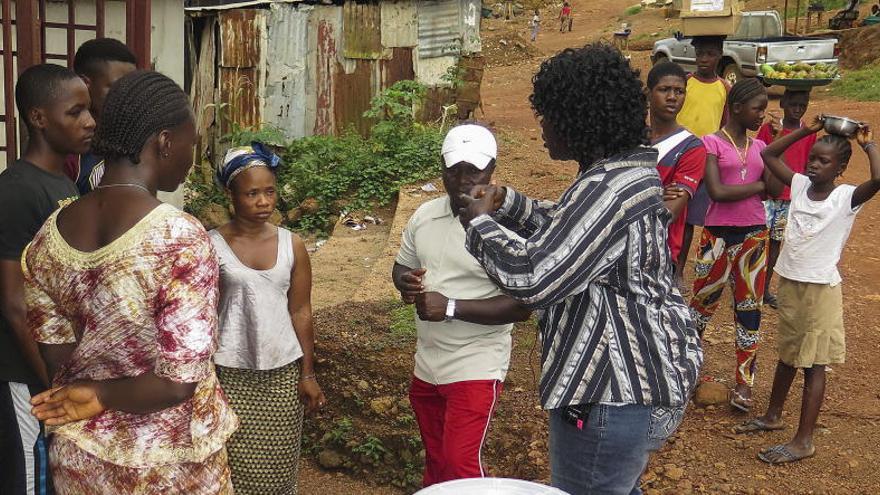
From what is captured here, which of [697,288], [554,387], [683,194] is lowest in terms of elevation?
[697,288]

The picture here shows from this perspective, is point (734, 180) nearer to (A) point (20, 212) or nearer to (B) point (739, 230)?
(B) point (739, 230)

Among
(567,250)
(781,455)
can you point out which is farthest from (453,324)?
(781,455)

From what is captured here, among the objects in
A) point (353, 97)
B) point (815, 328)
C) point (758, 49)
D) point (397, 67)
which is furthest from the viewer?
point (758, 49)

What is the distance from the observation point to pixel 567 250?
2.45 meters

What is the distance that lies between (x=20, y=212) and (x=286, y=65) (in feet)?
28.4

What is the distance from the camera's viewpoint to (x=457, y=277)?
11.5 feet

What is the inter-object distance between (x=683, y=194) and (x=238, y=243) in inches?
86.6

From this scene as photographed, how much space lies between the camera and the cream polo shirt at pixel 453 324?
11.5 feet

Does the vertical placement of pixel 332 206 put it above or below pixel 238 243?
below

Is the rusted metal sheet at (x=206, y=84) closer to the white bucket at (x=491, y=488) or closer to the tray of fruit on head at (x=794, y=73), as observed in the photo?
the tray of fruit on head at (x=794, y=73)

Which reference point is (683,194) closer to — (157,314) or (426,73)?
(157,314)

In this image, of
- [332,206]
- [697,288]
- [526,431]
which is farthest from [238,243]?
[332,206]

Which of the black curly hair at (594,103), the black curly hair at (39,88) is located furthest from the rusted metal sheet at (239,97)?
the black curly hair at (594,103)

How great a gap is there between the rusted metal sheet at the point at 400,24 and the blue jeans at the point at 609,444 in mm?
9522
